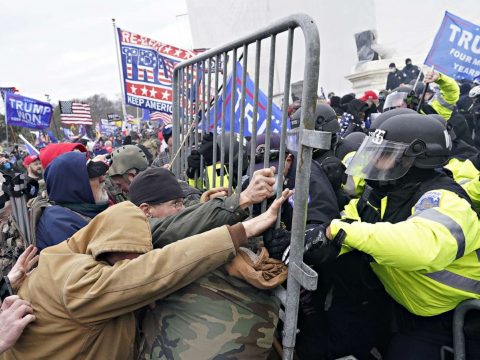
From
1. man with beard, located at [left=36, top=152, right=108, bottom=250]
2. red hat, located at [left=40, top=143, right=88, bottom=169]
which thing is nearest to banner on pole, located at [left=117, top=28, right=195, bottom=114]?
red hat, located at [left=40, top=143, right=88, bottom=169]

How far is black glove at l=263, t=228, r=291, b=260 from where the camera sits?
6.03 feet

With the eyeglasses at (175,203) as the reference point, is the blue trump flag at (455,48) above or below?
above

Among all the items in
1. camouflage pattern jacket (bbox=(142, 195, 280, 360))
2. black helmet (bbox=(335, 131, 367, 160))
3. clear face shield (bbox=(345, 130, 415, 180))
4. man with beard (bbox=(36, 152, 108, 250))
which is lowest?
camouflage pattern jacket (bbox=(142, 195, 280, 360))

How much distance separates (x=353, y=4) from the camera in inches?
918

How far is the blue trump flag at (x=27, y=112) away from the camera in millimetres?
11547

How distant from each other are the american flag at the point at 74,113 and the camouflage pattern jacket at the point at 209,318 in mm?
18519

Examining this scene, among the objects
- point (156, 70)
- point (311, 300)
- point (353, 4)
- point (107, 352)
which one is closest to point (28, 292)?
point (107, 352)

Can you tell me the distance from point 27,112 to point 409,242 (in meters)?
12.1

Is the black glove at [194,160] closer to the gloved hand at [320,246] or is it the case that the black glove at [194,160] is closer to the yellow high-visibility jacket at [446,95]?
the gloved hand at [320,246]

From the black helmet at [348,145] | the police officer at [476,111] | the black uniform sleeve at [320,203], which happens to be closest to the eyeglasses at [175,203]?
the black uniform sleeve at [320,203]

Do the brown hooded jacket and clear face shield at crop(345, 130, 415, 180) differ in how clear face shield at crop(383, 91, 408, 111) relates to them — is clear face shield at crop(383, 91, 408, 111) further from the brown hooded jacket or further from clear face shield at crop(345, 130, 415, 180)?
the brown hooded jacket

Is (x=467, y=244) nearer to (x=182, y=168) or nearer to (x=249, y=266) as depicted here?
(x=249, y=266)

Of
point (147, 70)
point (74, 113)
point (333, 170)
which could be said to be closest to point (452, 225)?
point (333, 170)

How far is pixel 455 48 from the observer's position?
5742 millimetres
